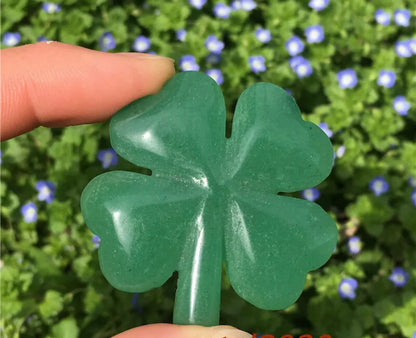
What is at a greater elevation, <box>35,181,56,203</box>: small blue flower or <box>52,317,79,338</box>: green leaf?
<box>35,181,56,203</box>: small blue flower

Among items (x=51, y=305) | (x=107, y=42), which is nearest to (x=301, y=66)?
(x=107, y=42)

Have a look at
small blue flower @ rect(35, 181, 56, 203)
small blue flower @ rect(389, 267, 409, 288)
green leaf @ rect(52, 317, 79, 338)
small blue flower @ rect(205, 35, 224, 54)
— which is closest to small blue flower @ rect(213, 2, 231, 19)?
small blue flower @ rect(205, 35, 224, 54)

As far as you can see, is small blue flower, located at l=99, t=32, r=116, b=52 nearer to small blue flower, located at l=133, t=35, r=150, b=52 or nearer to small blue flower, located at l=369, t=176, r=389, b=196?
small blue flower, located at l=133, t=35, r=150, b=52

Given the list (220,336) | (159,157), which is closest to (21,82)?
(159,157)

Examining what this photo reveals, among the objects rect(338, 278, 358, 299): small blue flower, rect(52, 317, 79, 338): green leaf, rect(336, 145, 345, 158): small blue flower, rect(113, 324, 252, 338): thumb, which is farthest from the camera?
rect(336, 145, 345, 158): small blue flower

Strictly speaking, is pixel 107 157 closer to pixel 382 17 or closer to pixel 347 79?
pixel 347 79

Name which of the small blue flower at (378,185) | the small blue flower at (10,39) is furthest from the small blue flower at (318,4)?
the small blue flower at (10,39)

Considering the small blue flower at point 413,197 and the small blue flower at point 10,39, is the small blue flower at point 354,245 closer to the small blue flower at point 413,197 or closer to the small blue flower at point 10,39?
the small blue flower at point 413,197
